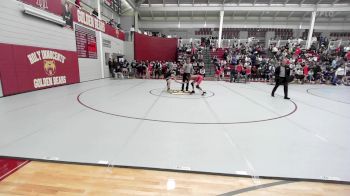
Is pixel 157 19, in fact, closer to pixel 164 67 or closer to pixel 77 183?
pixel 164 67

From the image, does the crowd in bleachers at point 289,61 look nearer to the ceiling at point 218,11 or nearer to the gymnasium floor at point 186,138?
the ceiling at point 218,11

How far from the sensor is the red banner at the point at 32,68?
7.44 m

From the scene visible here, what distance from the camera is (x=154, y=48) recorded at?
22188 millimetres

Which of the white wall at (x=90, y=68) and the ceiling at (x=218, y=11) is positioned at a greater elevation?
the ceiling at (x=218, y=11)

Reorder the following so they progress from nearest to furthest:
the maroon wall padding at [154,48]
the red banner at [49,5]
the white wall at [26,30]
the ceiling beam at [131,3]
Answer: the white wall at [26,30] < the red banner at [49,5] < the ceiling beam at [131,3] < the maroon wall padding at [154,48]

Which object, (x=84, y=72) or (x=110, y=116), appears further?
(x=84, y=72)

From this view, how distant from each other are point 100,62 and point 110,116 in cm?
1146

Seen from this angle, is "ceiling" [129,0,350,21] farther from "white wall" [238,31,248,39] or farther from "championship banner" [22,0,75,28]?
"championship banner" [22,0,75,28]

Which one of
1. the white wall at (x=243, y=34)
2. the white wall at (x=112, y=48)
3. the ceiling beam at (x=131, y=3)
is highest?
the ceiling beam at (x=131, y=3)

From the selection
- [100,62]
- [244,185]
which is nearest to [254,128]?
[244,185]

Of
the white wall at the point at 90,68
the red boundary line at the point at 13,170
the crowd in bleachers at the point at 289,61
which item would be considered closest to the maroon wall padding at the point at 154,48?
the crowd in bleachers at the point at 289,61

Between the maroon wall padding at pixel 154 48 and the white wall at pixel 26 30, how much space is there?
35.1ft

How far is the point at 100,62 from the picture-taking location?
1520 centimetres

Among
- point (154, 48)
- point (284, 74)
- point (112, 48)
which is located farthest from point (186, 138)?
point (154, 48)
